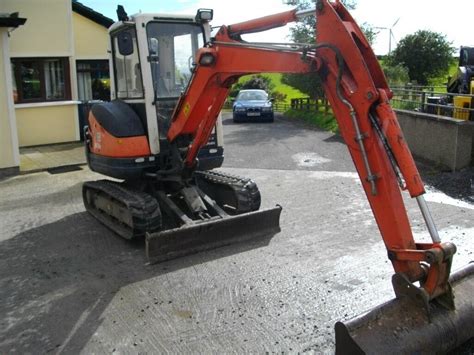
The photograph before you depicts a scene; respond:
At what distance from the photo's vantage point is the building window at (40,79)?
14.1m

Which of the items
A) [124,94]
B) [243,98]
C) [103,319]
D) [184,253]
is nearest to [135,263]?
[184,253]

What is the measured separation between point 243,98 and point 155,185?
56.4ft

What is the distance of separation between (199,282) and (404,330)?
2.40 metres

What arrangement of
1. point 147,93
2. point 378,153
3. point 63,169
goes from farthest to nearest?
point 63,169
point 147,93
point 378,153

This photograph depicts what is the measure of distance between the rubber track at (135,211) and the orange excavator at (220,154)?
0.06 feet

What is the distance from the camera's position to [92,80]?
16.3 meters

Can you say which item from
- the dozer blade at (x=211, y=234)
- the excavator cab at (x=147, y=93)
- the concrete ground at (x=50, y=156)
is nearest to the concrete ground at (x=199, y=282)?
the dozer blade at (x=211, y=234)

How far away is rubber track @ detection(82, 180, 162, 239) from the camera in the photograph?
6207mm

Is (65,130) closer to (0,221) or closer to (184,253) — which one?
(0,221)

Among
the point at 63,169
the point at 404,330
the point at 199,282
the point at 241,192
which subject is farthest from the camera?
the point at 63,169

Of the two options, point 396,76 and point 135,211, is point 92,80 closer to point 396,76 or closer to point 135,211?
point 135,211

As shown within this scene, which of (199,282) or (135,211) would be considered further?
(135,211)

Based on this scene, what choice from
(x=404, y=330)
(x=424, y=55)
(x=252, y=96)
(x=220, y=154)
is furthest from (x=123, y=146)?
(x=424, y=55)

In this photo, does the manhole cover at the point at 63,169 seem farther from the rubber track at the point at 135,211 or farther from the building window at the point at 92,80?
the building window at the point at 92,80
